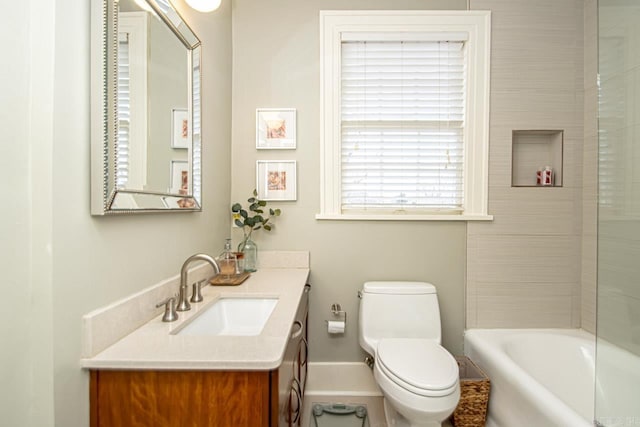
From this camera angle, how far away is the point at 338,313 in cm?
189

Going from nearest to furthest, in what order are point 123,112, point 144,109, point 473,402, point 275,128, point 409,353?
point 123,112, point 144,109, point 409,353, point 473,402, point 275,128

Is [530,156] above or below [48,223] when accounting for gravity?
above

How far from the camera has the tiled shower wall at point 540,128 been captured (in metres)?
1.91

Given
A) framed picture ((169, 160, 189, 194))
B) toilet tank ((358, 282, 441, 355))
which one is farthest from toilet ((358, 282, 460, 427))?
framed picture ((169, 160, 189, 194))

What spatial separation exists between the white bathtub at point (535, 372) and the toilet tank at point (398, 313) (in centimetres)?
31

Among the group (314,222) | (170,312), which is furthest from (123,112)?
(314,222)

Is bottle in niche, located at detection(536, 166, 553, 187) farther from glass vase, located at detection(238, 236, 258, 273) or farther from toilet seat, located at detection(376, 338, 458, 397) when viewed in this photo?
glass vase, located at detection(238, 236, 258, 273)

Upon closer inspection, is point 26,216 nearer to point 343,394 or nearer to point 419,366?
point 419,366

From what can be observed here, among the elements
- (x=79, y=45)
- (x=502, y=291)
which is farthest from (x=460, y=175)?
(x=79, y=45)

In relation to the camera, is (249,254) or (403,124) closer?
(249,254)

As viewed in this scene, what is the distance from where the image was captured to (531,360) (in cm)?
176

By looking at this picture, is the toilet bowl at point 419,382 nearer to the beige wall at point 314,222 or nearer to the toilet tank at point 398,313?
the toilet tank at point 398,313

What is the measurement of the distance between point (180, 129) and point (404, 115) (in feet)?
4.50

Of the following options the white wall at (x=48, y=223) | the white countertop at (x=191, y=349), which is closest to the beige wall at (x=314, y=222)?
the white countertop at (x=191, y=349)
